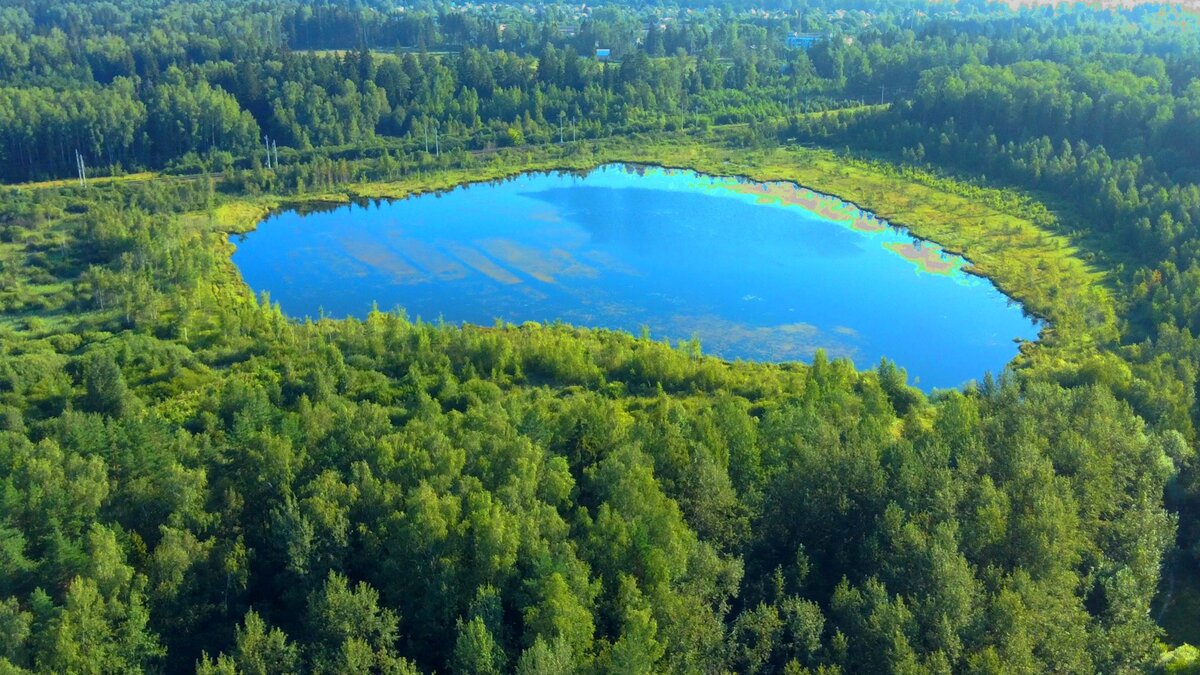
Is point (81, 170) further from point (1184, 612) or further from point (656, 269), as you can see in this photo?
point (1184, 612)

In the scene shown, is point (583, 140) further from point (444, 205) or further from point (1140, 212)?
point (1140, 212)

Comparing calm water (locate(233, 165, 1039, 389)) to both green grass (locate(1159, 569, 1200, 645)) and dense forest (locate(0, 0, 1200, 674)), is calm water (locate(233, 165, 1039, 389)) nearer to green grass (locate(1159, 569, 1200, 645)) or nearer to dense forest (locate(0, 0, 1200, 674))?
dense forest (locate(0, 0, 1200, 674))

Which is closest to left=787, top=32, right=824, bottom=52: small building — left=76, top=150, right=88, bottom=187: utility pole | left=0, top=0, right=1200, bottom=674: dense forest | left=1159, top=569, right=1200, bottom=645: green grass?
left=0, top=0, right=1200, bottom=674: dense forest

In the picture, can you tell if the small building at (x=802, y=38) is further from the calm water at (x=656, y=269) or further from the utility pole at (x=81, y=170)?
the utility pole at (x=81, y=170)

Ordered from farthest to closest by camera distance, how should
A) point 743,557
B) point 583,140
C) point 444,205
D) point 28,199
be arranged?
1. point 583,140
2. point 444,205
3. point 28,199
4. point 743,557

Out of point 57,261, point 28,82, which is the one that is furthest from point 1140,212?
point 28,82

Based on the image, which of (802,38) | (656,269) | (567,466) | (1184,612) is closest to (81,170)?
(656,269)

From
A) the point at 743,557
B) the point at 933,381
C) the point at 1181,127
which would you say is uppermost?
the point at 1181,127

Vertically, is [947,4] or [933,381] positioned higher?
[947,4]
